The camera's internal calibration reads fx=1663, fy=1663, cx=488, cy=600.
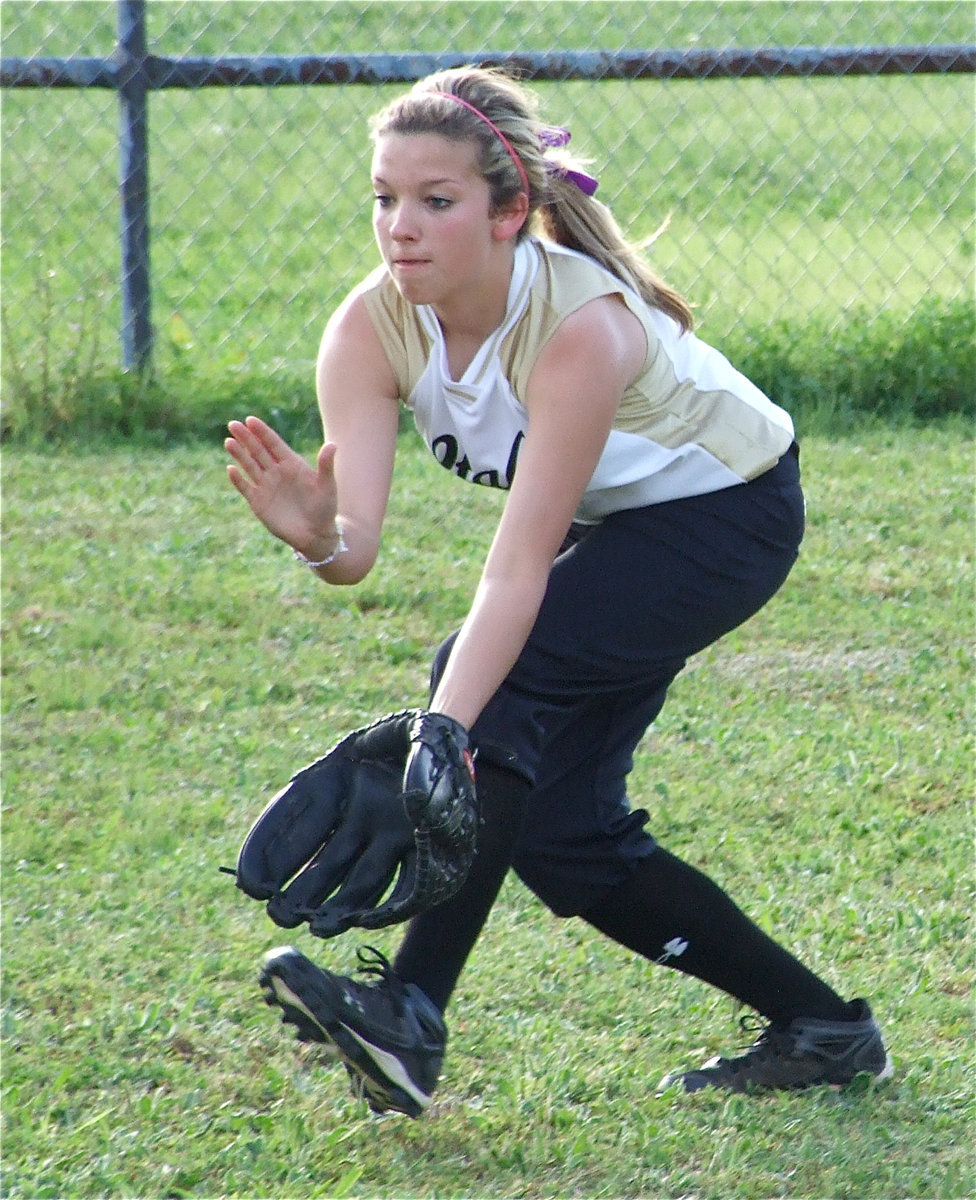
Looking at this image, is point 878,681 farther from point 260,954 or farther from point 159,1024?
point 159,1024

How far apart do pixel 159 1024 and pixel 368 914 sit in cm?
78

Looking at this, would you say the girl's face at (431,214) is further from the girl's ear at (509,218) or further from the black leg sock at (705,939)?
the black leg sock at (705,939)

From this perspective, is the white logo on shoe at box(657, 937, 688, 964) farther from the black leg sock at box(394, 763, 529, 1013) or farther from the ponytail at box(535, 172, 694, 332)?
the ponytail at box(535, 172, 694, 332)

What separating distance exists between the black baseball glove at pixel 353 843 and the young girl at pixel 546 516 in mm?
86

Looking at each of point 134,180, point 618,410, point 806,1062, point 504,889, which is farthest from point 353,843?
point 134,180

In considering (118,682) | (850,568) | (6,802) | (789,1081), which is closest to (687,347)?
(789,1081)

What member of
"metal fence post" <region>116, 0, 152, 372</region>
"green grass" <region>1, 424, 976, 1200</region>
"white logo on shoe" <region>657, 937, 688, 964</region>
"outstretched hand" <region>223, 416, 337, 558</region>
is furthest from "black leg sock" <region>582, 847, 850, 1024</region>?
"metal fence post" <region>116, 0, 152, 372</region>

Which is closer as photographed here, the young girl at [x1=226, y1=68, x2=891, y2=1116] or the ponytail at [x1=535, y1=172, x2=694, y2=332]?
the young girl at [x1=226, y1=68, x2=891, y2=1116]

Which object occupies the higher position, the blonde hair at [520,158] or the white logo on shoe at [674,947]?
the blonde hair at [520,158]

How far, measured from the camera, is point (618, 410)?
2592 mm

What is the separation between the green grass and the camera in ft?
8.49

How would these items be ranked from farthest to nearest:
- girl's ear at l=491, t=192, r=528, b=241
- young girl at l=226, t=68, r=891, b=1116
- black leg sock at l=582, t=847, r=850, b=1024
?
black leg sock at l=582, t=847, r=850, b=1024 → girl's ear at l=491, t=192, r=528, b=241 → young girl at l=226, t=68, r=891, b=1116

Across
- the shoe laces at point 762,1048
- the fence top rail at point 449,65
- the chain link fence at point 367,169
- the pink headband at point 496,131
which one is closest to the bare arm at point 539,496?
the pink headband at point 496,131

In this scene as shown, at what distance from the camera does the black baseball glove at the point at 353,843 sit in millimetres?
2311
